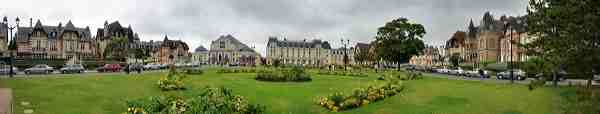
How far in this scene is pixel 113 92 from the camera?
2859cm

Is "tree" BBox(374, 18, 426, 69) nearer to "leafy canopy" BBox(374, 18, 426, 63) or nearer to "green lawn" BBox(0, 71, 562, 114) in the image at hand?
"leafy canopy" BBox(374, 18, 426, 63)

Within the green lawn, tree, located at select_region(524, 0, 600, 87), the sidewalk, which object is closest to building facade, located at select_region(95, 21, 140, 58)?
the green lawn

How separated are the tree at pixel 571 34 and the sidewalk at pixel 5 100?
78.1ft

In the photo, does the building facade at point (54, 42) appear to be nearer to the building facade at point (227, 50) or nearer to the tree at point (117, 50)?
the tree at point (117, 50)

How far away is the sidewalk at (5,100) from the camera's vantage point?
2158 centimetres

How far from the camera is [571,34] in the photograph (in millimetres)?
24281

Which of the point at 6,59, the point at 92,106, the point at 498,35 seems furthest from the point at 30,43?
the point at 92,106

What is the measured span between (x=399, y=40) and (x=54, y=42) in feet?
293

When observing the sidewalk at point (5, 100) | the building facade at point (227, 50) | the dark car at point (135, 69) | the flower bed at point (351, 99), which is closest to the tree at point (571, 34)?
the flower bed at point (351, 99)

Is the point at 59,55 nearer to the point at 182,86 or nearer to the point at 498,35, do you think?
the point at 498,35

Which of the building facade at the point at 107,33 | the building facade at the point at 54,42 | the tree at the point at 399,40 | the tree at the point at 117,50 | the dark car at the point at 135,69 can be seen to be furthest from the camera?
the building facade at the point at 107,33

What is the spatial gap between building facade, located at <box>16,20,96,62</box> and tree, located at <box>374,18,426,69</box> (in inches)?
2965

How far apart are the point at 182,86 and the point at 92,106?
8.82 meters

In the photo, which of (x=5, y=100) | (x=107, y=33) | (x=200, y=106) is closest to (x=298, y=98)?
(x=200, y=106)
